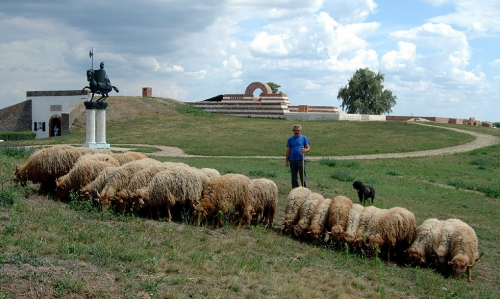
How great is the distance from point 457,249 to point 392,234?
46.8 inches

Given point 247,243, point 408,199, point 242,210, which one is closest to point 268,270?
point 247,243

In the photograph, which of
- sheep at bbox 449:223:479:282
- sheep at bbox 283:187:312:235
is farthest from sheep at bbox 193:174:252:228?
sheep at bbox 449:223:479:282

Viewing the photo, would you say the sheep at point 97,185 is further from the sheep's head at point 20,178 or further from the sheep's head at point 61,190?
the sheep's head at point 20,178

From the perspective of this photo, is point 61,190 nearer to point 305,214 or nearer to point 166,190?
point 166,190

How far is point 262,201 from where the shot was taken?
10.7 m

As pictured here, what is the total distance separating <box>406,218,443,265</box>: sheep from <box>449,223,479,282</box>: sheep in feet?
1.08

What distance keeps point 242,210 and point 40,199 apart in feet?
15.3

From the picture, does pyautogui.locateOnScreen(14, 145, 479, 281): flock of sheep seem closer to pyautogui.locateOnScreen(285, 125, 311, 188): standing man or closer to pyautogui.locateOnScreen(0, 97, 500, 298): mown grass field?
pyautogui.locateOnScreen(0, 97, 500, 298): mown grass field

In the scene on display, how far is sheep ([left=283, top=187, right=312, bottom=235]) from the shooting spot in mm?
10358

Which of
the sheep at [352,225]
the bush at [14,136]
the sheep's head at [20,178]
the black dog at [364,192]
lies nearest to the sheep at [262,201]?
the sheep at [352,225]

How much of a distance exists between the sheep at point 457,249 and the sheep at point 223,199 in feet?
13.1

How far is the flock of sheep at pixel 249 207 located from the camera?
912 centimetres

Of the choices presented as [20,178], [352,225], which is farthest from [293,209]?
[20,178]

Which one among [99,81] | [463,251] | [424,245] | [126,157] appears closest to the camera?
[463,251]
